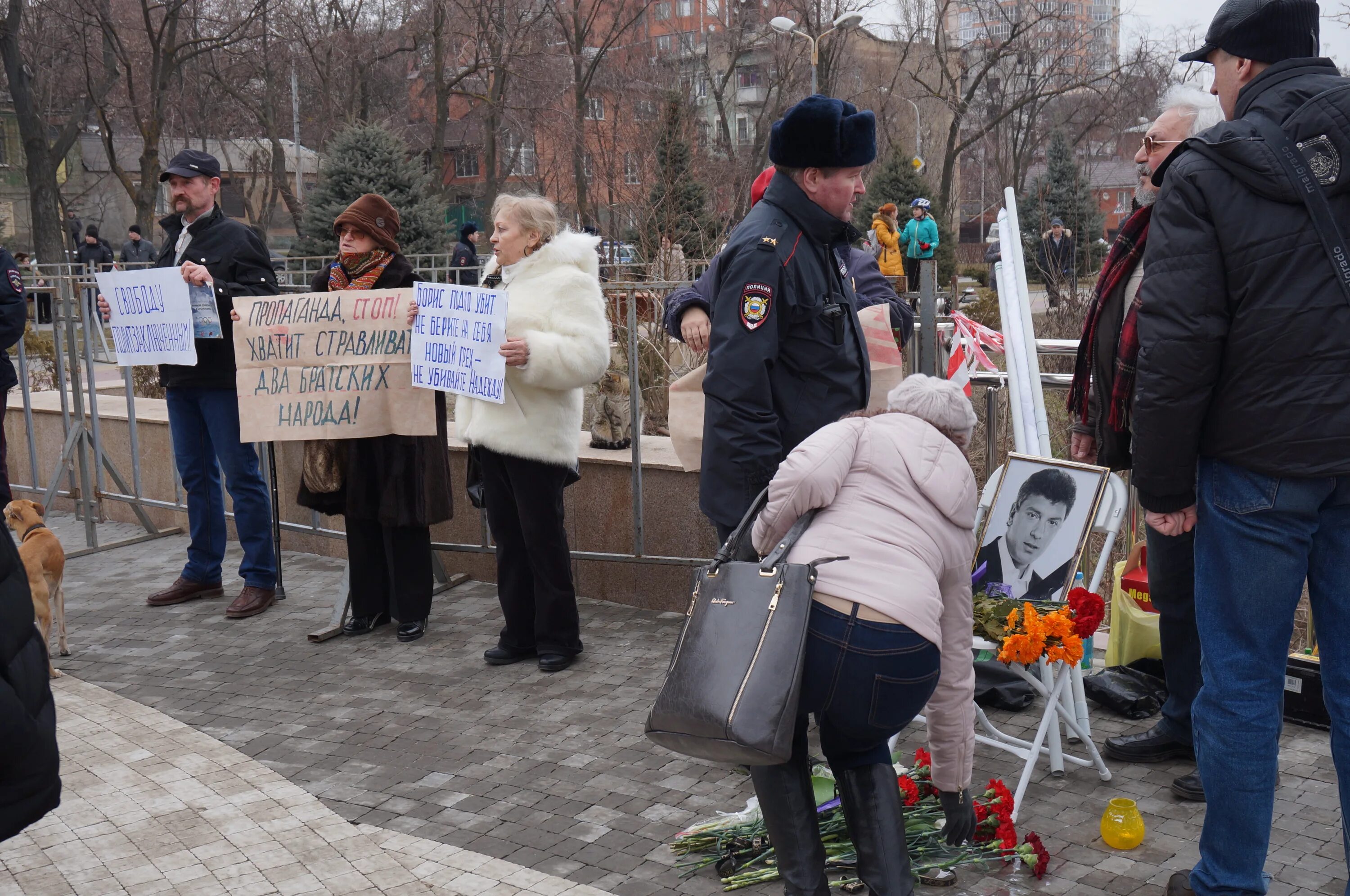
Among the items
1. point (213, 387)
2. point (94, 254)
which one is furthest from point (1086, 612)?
point (94, 254)

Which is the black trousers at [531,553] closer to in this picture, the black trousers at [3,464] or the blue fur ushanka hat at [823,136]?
the blue fur ushanka hat at [823,136]

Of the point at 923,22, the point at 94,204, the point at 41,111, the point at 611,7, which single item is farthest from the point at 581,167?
the point at 94,204

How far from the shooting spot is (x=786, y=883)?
3287 millimetres

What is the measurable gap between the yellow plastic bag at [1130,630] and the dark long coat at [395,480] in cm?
304

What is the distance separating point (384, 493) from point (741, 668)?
348cm

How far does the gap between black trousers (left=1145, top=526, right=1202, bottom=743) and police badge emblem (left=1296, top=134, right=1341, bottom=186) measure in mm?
1498

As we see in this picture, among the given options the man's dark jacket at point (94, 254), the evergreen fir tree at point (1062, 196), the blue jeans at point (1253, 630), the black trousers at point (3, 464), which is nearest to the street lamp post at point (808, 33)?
the evergreen fir tree at point (1062, 196)

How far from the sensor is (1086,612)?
403 centimetres

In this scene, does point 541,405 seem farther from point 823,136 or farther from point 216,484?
point 216,484

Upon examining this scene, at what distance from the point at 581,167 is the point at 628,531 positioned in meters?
23.8

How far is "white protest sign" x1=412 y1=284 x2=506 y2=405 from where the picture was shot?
17.9ft

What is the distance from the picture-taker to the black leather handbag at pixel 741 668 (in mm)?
2881

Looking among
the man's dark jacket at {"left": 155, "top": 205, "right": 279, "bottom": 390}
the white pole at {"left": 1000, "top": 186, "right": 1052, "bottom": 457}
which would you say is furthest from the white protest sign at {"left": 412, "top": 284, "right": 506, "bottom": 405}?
the white pole at {"left": 1000, "top": 186, "right": 1052, "bottom": 457}

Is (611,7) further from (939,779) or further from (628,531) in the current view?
(939,779)
